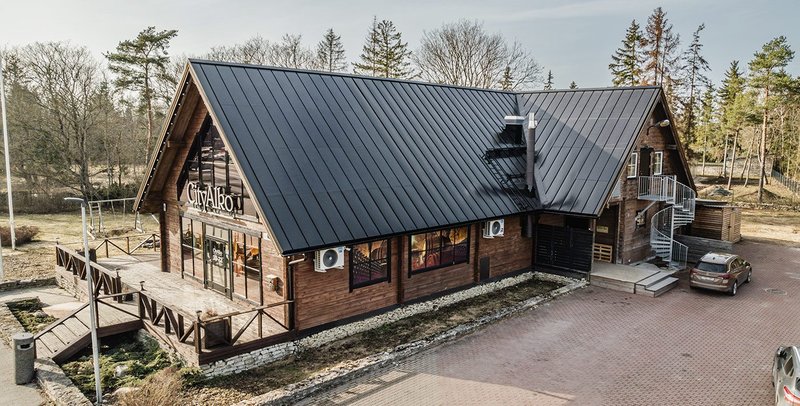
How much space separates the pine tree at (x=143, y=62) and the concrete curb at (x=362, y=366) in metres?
31.2

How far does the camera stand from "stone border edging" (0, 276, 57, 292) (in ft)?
56.9

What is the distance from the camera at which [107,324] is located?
42.5 ft

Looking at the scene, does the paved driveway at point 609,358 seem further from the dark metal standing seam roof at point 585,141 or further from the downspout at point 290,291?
the dark metal standing seam roof at point 585,141

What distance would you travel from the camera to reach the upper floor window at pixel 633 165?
19531mm

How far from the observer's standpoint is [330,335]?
12.6 m

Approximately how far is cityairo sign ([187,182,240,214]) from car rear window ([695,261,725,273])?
15181 mm

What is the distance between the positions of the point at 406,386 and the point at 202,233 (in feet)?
28.1

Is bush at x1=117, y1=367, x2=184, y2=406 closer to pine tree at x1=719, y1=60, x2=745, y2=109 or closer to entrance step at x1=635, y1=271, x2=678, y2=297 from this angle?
entrance step at x1=635, y1=271, x2=678, y2=297

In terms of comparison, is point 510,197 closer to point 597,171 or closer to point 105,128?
point 597,171

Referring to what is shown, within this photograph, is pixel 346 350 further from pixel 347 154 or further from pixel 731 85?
pixel 731 85

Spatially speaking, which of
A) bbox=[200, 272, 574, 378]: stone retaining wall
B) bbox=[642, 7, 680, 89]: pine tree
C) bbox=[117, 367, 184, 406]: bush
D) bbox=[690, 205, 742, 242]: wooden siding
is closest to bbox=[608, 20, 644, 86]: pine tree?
bbox=[642, 7, 680, 89]: pine tree

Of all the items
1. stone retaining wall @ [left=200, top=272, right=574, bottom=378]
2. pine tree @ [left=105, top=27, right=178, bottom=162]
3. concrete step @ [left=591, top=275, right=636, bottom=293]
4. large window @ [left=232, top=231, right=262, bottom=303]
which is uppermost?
pine tree @ [left=105, top=27, right=178, bottom=162]

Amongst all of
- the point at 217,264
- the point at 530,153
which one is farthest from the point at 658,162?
the point at 217,264

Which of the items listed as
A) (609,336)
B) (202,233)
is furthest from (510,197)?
(202,233)
